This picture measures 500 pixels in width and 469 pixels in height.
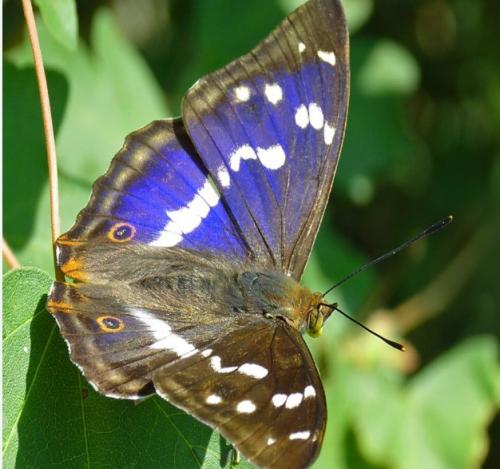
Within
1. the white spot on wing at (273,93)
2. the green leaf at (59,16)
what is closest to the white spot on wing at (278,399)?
the white spot on wing at (273,93)

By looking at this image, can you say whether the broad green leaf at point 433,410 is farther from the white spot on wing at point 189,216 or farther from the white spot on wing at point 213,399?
the white spot on wing at point 213,399

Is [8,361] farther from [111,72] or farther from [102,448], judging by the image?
[111,72]

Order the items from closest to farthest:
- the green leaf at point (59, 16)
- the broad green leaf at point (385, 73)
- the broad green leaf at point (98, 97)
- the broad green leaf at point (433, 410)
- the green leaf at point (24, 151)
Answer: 1. the green leaf at point (59, 16)
2. the green leaf at point (24, 151)
3. the broad green leaf at point (98, 97)
4. the broad green leaf at point (433, 410)
5. the broad green leaf at point (385, 73)

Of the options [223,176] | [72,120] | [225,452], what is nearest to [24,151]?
[72,120]

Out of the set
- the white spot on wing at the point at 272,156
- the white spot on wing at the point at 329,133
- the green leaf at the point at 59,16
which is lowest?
the white spot on wing at the point at 272,156

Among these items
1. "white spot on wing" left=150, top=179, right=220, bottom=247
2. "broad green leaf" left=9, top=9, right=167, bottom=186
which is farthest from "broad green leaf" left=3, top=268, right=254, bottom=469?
"broad green leaf" left=9, top=9, right=167, bottom=186

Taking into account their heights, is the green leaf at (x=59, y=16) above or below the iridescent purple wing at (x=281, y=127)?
above

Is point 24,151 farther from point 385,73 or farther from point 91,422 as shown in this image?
point 385,73
